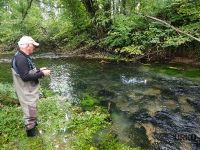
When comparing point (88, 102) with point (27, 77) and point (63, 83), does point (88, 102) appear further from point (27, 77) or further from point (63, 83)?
point (27, 77)

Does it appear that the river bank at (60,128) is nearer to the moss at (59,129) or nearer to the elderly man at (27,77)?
the moss at (59,129)

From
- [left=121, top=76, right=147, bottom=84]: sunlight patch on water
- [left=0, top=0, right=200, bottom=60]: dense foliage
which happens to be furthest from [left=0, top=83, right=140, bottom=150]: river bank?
[left=0, top=0, right=200, bottom=60]: dense foliage

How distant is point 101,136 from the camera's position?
6.48 metres

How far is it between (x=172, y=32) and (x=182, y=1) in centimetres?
159

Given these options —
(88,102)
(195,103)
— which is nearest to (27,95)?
(88,102)

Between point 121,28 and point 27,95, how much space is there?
11.4m

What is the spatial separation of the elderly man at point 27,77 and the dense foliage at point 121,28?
5.77 metres

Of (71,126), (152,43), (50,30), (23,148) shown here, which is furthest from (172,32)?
(50,30)

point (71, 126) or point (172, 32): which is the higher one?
point (172, 32)

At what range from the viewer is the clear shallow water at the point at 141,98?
21.5 feet

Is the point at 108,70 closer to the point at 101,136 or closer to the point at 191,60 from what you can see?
the point at 191,60

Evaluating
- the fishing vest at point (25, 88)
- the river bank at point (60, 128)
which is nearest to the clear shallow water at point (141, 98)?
the river bank at point (60, 128)

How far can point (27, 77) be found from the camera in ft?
19.5

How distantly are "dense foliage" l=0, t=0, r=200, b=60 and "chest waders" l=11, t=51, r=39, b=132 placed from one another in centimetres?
586
